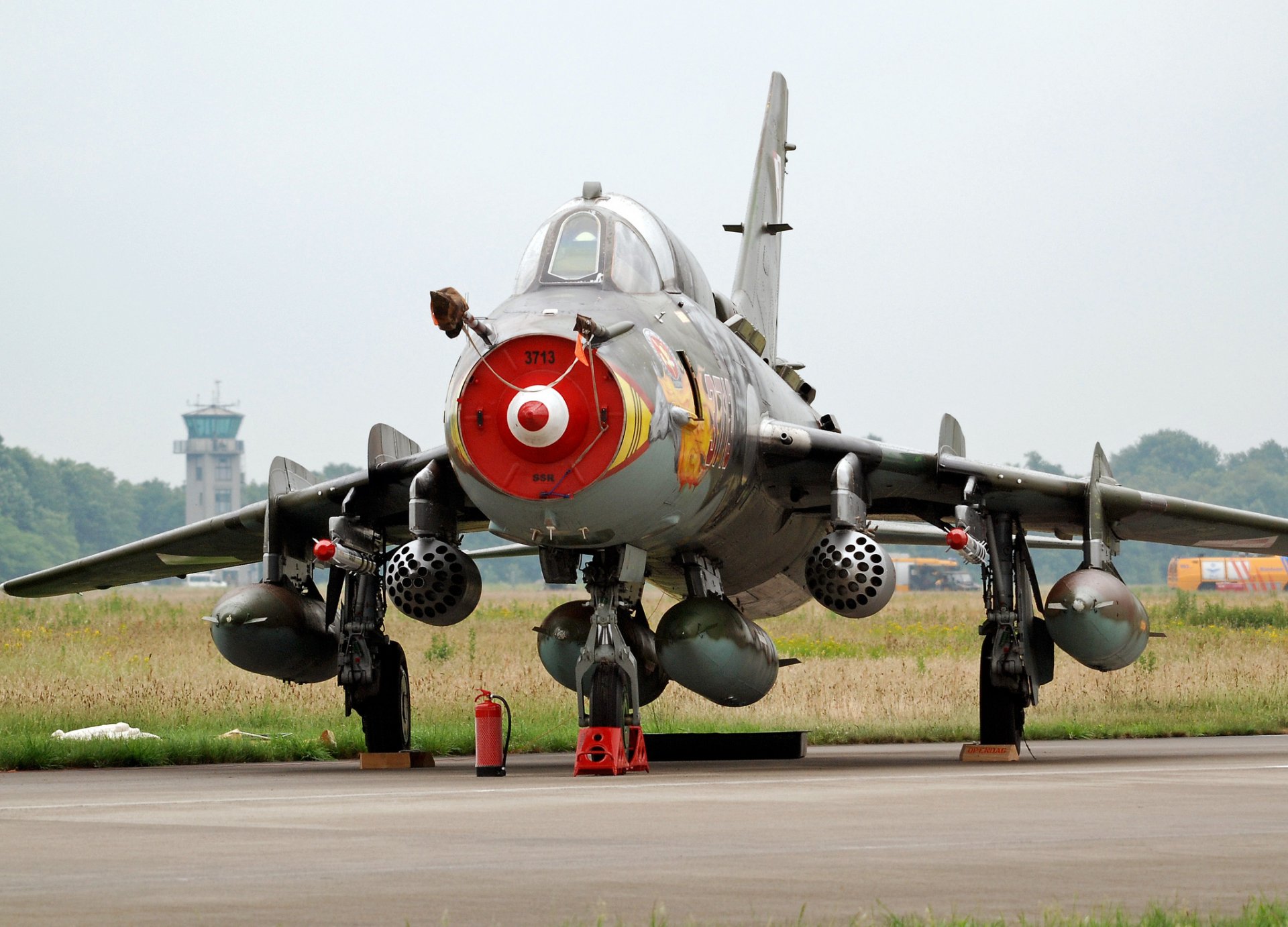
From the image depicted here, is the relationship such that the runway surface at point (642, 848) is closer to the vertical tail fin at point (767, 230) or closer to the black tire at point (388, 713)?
the black tire at point (388, 713)

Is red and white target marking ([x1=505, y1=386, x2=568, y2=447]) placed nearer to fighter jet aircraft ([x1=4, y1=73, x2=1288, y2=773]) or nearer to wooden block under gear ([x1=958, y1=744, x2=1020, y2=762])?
fighter jet aircraft ([x1=4, y1=73, x2=1288, y2=773])

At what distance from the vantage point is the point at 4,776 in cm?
1462

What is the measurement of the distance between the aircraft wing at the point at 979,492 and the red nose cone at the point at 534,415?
3.34 m

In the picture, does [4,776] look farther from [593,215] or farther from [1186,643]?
[1186,643]

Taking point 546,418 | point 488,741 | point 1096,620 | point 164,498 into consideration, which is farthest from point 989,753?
point 164,498

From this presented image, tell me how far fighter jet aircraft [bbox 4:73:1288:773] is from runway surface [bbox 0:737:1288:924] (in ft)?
6.54

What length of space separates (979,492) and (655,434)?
449 centimetres

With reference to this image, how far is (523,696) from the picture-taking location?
2438cm

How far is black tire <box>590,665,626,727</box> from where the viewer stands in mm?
13250

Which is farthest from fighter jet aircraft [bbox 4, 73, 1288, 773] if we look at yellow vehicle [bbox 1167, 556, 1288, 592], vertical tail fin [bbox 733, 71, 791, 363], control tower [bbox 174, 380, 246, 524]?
control tower [bbox 174, 380, 246, 524]

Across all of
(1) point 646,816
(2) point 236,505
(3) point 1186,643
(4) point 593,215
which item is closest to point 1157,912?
(1) point 646,816

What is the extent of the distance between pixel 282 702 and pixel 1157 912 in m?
18.9

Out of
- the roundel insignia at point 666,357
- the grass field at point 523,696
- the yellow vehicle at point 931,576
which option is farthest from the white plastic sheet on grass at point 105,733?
the yellow vehicle at point 931,576

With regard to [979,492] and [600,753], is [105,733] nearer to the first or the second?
[600,753]
